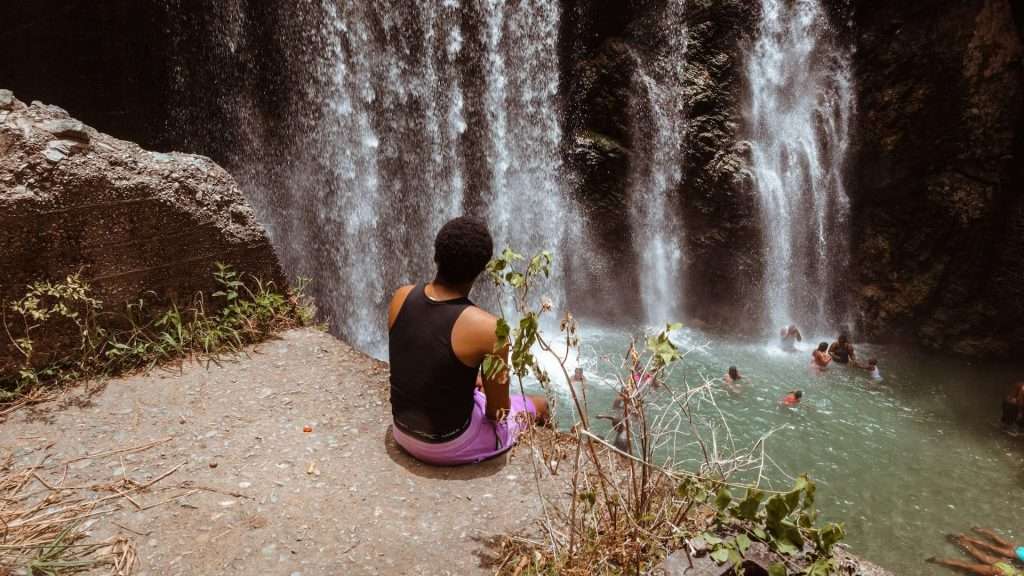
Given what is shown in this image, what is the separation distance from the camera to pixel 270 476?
289cm

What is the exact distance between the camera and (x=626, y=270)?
13.3 meters

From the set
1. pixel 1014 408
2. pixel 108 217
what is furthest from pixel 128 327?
pixel 1014 408

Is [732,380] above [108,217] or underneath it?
underneath

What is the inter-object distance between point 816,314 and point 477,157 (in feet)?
28.1

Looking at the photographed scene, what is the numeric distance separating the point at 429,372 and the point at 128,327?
8.16 feet

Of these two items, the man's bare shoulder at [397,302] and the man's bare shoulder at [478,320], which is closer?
the man's bare shoulder at [478,320]

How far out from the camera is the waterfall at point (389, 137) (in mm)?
10039

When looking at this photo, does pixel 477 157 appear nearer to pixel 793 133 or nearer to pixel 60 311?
pixel 793 133

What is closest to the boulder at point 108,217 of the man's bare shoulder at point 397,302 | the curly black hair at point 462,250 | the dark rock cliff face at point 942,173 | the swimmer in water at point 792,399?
the man's bare shoulder at point 397,302

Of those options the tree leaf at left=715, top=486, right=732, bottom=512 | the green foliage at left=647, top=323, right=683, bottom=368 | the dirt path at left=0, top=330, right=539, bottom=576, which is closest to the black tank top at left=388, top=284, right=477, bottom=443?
the dirt path at left=0, top=330, right=539, bottom=576

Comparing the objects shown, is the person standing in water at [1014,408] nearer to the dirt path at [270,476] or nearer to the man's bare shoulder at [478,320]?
the dirt path at [270,476]

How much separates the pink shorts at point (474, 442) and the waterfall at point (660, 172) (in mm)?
9828

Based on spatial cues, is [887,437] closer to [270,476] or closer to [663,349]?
[663,349]

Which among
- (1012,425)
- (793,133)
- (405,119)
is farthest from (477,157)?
(1012,425)
